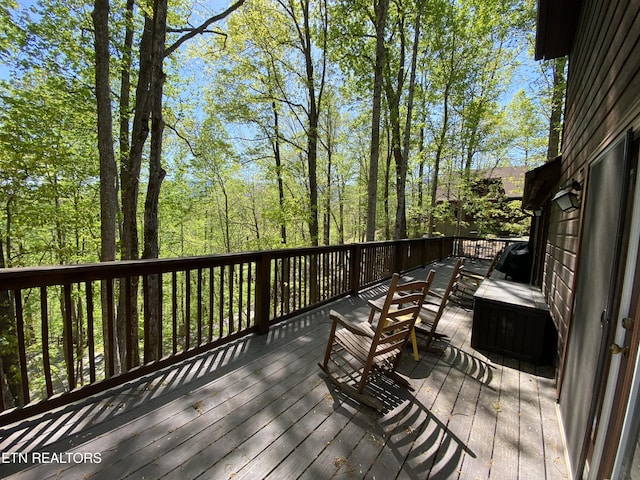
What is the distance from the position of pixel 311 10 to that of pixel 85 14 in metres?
7.16

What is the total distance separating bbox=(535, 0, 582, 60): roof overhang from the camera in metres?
3.14

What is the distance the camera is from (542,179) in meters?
3.90

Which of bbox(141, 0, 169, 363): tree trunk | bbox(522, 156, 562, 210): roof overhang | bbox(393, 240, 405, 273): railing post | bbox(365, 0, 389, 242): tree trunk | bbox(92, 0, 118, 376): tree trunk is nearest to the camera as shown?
bbox(522, 156, 562, 210): roof overhang

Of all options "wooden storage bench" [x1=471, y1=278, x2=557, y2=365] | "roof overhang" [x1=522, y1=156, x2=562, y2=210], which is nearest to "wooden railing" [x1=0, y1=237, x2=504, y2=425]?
"wooden storage bench" [x1=471, y1=278, x2=557, y2=365]

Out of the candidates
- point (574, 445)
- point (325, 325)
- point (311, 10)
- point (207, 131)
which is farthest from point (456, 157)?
point (574, 445)

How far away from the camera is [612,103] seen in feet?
5.69

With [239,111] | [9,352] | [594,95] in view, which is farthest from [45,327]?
[239,111]

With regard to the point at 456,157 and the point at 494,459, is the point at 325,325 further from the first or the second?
the point at 456,157

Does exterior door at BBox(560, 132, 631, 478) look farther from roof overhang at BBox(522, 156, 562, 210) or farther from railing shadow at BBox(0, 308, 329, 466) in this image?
railing shadow at BBox(0, 308, 329, 466)

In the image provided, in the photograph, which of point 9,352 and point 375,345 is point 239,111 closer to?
point 9,352

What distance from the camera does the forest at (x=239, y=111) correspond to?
554 centimetres

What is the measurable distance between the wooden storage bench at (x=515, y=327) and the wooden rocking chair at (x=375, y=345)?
125cm

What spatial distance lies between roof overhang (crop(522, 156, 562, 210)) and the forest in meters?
3.20

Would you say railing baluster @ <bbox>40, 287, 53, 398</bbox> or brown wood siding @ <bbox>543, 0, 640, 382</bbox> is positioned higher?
brown wood siding @ <bbox>543, 0, 640, 382</bbox>
